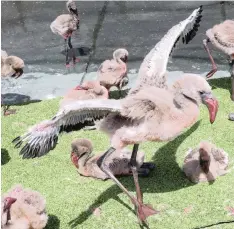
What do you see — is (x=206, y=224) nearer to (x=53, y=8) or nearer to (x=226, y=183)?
(x=226, y=183)

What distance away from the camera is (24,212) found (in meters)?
4.87

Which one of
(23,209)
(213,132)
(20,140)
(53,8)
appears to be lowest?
(53,8)

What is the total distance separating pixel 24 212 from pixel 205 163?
5.98ft

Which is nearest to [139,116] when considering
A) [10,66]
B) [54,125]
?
[54,125]

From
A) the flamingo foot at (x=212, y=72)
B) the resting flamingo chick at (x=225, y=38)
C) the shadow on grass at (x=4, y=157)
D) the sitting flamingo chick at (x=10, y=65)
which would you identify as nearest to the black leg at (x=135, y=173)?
the shadow on grass at (x=4, y=157)

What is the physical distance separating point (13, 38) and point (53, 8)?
176 cm

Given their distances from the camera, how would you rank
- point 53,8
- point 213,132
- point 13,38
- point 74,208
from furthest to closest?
1. point 53,8
2. point 13,38
3. point 213,132
4. point 74,208

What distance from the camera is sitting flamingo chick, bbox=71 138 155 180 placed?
578cm

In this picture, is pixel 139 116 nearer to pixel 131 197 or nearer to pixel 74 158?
pixel 131 197

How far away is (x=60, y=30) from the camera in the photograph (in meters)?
9.06

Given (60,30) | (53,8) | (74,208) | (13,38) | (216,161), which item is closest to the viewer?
(74,208)

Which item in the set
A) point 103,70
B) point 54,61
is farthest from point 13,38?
point 103,70

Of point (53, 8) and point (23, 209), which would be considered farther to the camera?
point (53, 8)

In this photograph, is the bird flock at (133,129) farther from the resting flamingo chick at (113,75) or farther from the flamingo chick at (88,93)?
the resting flamingo chick at (113,75)
